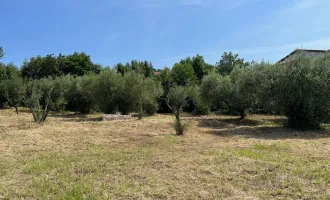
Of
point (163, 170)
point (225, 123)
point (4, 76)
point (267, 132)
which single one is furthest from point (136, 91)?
point (4, 76)

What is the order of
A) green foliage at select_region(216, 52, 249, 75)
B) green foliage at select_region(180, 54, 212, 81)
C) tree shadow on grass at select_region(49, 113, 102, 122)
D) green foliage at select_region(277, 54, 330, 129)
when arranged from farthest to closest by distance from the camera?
green foliage at select_region(216, 52, 249, 75)
green foliage at select_region(180, 54, 212, 81)
tree shadow on grass at select_region(49, 113, 102, 122)
green foliage at select_region(277, 54, 330, 129)

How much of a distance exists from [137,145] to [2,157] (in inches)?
144

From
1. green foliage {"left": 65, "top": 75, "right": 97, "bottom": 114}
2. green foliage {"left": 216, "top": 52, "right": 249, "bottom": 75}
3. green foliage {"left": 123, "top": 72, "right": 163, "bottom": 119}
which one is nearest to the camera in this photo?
green foliage {"left": 123, "top": 72, "right": 163, "bottom": 119}

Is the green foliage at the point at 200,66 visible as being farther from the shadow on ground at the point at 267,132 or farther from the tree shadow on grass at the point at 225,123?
the shadow on ground at the point at 267,132

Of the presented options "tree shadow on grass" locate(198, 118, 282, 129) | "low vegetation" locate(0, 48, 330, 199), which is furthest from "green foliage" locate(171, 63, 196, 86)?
"low vegetation" locate(0, 48, 330, 199)

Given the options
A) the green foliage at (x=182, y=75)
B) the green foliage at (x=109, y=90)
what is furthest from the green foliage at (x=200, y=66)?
the green foliage at (x=109, y=90)

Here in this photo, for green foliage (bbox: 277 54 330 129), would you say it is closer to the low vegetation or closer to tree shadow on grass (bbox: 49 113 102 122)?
the low vegetation

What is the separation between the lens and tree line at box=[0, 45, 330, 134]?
473 inches

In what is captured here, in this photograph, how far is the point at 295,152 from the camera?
734 cm

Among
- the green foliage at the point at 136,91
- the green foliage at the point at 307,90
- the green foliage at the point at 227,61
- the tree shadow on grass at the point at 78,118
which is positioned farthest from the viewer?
the green foliage at the point at 227,61

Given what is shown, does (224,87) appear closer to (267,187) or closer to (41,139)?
(41,139)

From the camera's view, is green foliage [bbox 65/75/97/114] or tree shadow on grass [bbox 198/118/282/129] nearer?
tree shadow on grass [bbox 198/118/282/129]

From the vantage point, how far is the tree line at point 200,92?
12.0 meters

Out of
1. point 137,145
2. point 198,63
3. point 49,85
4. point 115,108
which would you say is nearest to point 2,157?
point 137,145
